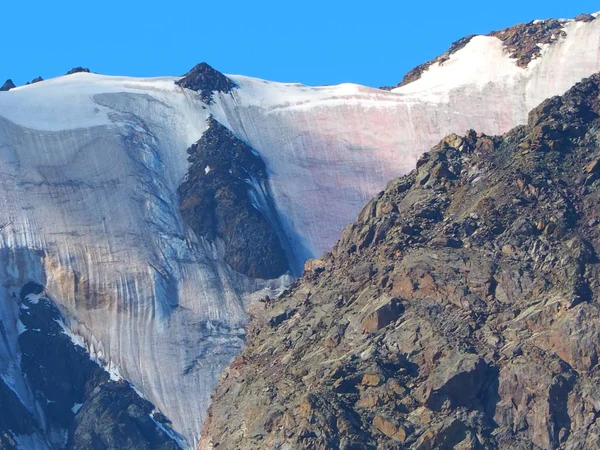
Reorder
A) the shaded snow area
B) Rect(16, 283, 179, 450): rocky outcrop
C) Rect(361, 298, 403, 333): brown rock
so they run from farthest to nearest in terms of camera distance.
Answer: the shaded snow area < Rect(16, 283, 179, 450): rocky outcrop < Rect(361, 298, 403, 333): brown rock

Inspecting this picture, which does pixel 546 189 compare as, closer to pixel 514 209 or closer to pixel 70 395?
pixel 514 209

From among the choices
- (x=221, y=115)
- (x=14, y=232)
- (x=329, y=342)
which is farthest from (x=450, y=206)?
(x=221, y=115)

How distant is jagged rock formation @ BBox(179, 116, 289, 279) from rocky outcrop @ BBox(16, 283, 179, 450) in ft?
50.7

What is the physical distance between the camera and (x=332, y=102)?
198750 mm

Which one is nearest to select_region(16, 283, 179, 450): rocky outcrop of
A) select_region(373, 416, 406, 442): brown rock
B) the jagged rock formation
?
the jagged rock formation

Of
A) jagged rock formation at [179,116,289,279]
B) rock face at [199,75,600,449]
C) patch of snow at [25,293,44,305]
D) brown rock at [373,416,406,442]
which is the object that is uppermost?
jagged rock formation at [179,116,289,279]

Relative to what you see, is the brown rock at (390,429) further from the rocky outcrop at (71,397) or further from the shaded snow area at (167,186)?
the shaded snow area at (167,186)

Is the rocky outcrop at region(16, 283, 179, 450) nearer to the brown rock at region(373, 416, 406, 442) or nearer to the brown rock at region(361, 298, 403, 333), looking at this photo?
the brown rock at region(361, 298, 403, 333)

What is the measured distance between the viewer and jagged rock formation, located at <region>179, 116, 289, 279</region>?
176750 millimetres

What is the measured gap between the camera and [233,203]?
597 ft

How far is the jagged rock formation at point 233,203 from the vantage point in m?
177

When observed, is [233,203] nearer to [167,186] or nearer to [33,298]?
[167,186]

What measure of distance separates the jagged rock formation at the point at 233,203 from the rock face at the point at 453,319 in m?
54.0

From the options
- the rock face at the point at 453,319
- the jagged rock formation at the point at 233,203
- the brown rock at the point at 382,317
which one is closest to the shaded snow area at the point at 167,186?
the jagged rock formation at the point at 233,203
